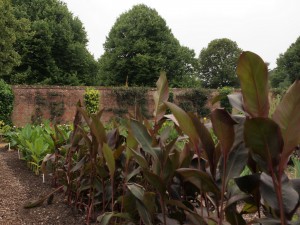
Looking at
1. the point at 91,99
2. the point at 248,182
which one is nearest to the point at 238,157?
the point at 248,182

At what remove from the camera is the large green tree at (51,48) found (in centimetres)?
2327

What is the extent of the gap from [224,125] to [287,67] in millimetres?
36219

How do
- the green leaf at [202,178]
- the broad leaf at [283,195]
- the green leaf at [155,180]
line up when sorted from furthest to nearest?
the green leaf at [155,180] < the green leaf at [202,178] < the broad leaf at [283,195]

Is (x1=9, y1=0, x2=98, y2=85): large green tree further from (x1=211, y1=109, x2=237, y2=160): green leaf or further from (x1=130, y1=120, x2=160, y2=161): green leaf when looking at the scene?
(x1=211, y1=109, x2=237, y2=160): green leaf

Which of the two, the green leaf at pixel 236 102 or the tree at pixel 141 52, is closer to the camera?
the green leaf at pixel 236 102

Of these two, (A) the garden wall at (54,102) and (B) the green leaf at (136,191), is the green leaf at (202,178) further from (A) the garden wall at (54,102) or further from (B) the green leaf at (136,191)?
(A) the garden wall at (54,102)

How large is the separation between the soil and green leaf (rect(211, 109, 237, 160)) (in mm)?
1697

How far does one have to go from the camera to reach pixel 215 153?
50.8 inches

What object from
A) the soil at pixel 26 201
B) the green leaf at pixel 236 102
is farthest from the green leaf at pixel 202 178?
the soil at pixel 26 201

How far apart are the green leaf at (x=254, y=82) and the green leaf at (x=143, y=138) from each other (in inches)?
18.7

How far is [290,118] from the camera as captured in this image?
94 centimetres

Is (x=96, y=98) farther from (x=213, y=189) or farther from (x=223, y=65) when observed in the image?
(x=223, y=65)

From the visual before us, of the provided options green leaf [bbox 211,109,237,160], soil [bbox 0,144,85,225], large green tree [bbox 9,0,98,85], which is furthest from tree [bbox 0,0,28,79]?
green leaf [bbox 211,109,237,160]

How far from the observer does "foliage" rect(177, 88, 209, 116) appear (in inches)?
790
